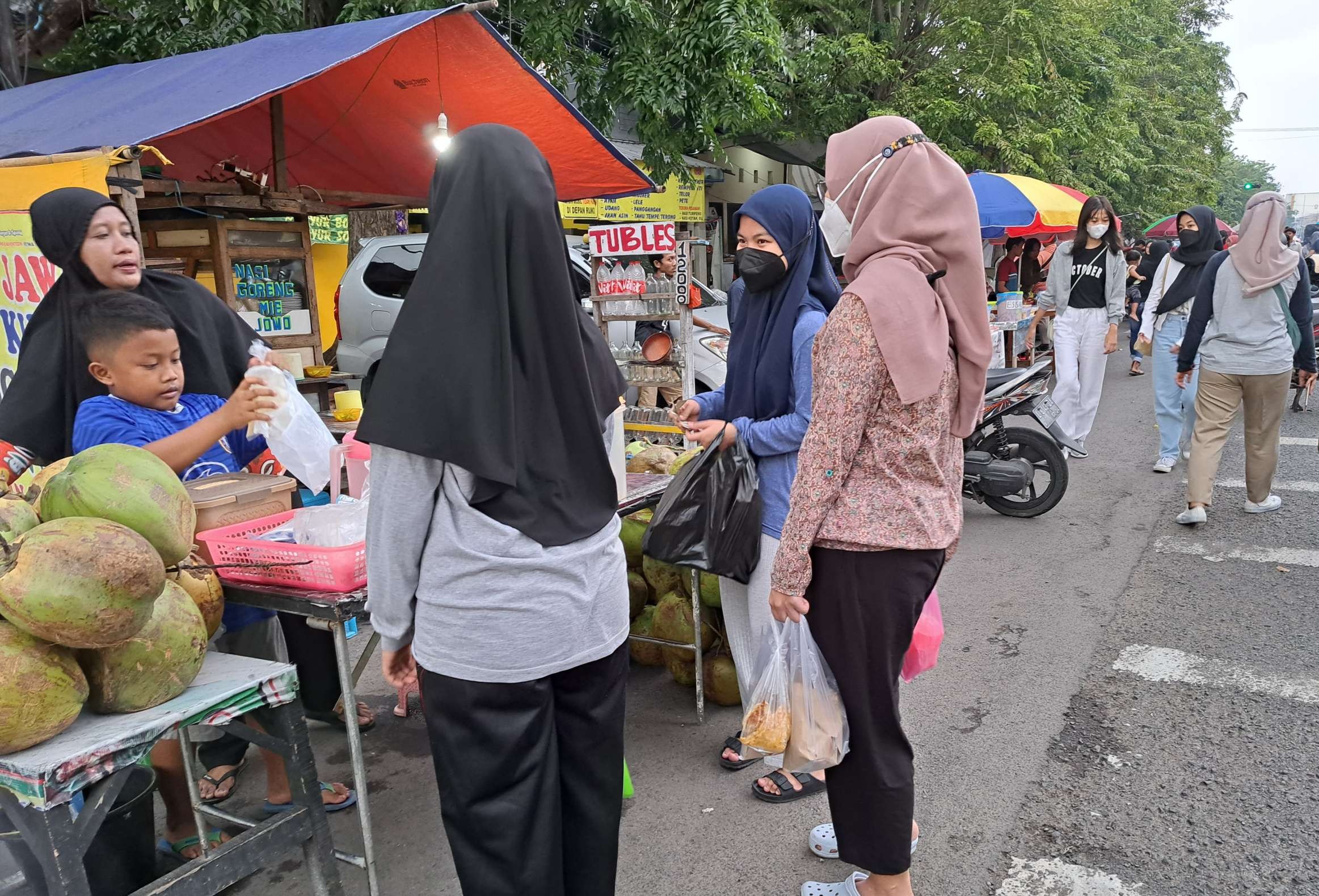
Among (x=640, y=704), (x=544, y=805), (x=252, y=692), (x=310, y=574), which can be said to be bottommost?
(x=640, y=704)

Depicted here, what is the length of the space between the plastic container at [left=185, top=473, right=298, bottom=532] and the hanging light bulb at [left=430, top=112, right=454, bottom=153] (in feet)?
10.8

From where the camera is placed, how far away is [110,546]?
1.86m

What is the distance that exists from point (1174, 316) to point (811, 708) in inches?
241

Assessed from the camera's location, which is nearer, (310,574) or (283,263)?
(310,574)

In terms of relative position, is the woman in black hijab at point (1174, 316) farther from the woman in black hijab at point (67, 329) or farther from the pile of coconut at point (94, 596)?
the pile of coconut at point (94, 596)

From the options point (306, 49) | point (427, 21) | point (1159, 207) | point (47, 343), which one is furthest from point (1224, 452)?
point (1159, 207)

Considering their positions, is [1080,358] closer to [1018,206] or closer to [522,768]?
[1018,206]

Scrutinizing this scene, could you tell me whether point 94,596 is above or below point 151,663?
above

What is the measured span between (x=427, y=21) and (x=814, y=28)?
45.4 ft

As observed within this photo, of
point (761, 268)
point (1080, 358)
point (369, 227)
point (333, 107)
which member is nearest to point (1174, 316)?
point (1080, 358)

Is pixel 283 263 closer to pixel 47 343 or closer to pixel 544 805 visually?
pixel 47 343

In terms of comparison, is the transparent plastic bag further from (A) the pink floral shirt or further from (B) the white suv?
(B) the white suv

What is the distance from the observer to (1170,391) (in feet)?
23.1

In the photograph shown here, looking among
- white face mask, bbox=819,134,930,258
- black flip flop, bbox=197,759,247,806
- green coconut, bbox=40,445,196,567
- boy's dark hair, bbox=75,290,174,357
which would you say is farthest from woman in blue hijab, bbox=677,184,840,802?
black flip flop, bbox=197,759,247,806
